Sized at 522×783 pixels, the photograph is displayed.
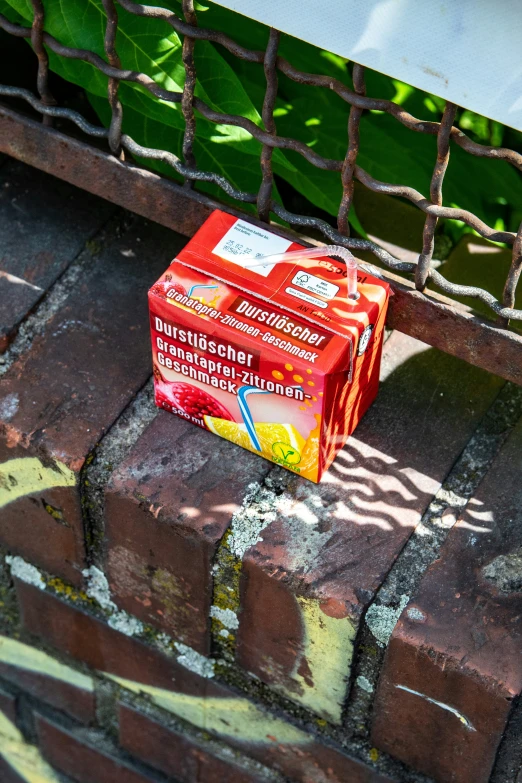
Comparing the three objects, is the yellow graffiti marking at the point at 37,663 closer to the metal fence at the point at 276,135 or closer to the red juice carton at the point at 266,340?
the red juice carton at the point at 266,340

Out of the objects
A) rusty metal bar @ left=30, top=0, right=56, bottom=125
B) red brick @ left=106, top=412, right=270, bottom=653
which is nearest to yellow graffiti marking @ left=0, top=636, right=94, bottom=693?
red brick @ left=106, top=412, right=270, bottom=653

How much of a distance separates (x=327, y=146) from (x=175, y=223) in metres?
0.22

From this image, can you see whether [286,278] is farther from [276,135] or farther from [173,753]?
[173,753]

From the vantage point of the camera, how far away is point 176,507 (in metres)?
1.07

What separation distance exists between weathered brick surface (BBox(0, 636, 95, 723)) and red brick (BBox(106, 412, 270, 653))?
0.34 m

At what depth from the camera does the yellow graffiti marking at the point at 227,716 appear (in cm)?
123

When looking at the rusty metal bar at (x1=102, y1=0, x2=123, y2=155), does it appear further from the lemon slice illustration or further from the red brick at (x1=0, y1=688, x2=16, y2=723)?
the red brick at (x1=0, y1=688, x2=16, y2=723)

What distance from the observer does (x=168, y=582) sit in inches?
45.3

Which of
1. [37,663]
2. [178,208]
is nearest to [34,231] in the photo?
[178,208]

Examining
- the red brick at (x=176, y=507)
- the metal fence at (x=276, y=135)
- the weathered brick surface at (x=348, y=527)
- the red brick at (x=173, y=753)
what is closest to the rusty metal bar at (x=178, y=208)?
the metal fence at (x=276, y=135)

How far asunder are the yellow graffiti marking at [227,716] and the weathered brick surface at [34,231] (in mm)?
520

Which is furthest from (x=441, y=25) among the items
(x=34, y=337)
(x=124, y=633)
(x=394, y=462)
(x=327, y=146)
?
(x=124, y=633)

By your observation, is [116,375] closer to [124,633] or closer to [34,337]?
[34,337]

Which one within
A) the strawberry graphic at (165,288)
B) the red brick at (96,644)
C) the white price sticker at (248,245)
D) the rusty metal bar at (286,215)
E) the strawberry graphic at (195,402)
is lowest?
the red brick at (96,644)
